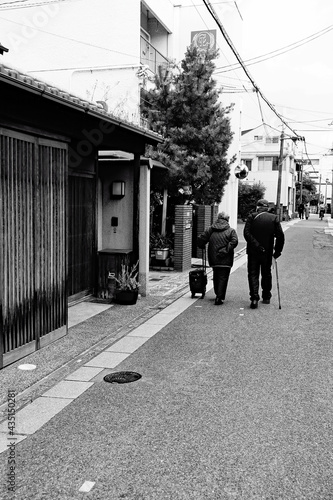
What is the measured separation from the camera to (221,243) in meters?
9.85

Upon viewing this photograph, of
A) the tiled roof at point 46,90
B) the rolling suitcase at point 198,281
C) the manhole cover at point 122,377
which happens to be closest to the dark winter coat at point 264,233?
the rolling suitcase at point 198,281

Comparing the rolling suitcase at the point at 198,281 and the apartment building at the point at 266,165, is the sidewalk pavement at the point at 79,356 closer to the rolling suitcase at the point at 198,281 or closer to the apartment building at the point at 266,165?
the rolling suitcase at the point at 198,281

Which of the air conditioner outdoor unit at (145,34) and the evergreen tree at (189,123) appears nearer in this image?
the evergreen tree at (189,123)

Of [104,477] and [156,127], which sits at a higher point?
[156,127]

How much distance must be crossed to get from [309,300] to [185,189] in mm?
6138

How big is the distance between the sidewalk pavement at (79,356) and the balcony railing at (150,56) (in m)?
11.4

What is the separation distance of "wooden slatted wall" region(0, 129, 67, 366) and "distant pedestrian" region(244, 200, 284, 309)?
12.4ft

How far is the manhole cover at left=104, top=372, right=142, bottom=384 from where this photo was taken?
18.4 ft

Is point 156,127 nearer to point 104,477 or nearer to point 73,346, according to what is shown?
point 73,346

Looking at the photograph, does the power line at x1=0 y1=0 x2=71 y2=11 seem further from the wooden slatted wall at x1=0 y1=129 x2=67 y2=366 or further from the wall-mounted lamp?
the wooden slatted wall at x1=0 y1=129 x2=67 y2=366

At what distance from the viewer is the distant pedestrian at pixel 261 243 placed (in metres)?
9.60

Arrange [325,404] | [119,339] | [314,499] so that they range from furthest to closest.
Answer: [119,339] → [325,404] → [314,499]

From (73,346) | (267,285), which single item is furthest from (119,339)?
(267,285)

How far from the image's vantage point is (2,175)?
18.8 feet
